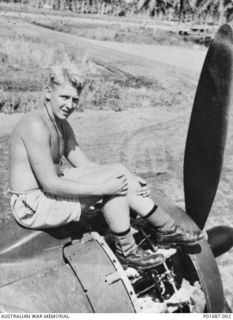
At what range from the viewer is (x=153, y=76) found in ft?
62.8

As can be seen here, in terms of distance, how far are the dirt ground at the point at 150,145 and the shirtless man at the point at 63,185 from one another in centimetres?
241

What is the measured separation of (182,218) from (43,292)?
51.6 inches

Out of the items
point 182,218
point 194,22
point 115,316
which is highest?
point 194,22

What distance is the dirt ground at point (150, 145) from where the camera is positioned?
7304mm

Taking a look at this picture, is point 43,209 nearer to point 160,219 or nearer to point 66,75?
point 160,219

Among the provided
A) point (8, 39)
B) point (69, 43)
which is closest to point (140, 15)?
point (69, 43)

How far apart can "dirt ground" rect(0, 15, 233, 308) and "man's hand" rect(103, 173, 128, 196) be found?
275 cm

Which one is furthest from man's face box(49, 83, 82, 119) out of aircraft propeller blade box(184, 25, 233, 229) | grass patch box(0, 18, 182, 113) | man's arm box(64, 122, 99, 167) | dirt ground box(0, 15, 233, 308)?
grass patch box(0, 18, 182, 113)

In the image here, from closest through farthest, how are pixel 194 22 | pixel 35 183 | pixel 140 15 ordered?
pixel 35 183 → pixel 194 22 → pixel 140 15

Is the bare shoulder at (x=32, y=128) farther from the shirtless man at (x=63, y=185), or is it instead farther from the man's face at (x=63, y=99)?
the man's face at (x=63, y=99)

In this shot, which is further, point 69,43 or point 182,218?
point 69,43

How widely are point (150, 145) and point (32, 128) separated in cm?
746

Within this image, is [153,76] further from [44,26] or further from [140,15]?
[140,15]

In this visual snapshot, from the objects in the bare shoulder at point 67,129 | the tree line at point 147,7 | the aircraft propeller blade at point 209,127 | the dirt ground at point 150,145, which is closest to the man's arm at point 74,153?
the bare shoulder at point 67,129
